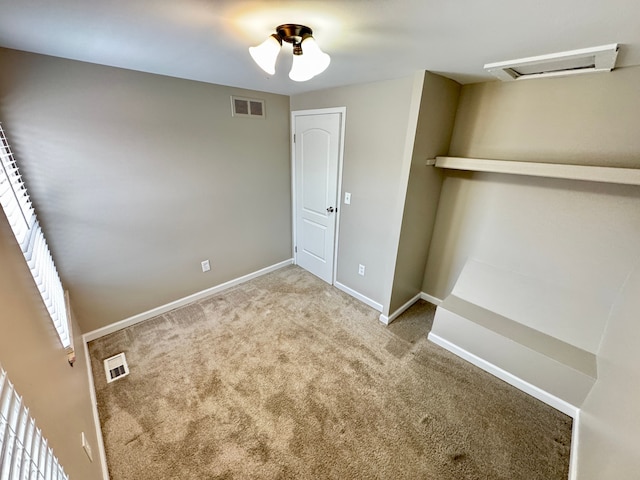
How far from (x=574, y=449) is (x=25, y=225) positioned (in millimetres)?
3521

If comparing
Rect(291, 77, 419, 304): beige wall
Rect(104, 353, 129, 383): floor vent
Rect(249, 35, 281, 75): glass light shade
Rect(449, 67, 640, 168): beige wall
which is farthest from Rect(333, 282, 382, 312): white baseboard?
Rect(249, 35, 281, 75): glass light shade

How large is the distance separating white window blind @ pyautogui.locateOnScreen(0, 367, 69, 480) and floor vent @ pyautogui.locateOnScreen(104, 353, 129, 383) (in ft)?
4.73

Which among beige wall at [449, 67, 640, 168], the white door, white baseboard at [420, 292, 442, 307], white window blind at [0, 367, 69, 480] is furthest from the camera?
white baseboard at [420, 292, 442, 307]

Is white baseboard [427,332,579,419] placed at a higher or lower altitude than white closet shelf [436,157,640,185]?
lower

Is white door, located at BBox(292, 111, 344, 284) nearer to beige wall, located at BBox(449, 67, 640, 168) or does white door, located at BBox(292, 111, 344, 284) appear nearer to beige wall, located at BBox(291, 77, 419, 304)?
beige wall, located at BBox(291, 77, 419, 304)

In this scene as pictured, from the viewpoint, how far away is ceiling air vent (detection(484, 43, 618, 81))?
1316mm

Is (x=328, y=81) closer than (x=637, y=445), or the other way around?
(x=637, y=445)

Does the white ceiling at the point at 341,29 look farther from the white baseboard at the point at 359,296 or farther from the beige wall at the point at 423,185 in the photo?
the white baseboard at the point at 359,296

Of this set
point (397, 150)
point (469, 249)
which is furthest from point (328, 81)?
point (469, 249)

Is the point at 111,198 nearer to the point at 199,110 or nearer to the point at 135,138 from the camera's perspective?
the point at 135,138

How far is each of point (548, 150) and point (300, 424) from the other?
2606 mm

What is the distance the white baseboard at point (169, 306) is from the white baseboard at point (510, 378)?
214cm

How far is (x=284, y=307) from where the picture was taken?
282 cm

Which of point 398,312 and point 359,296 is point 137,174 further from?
point 398,312
